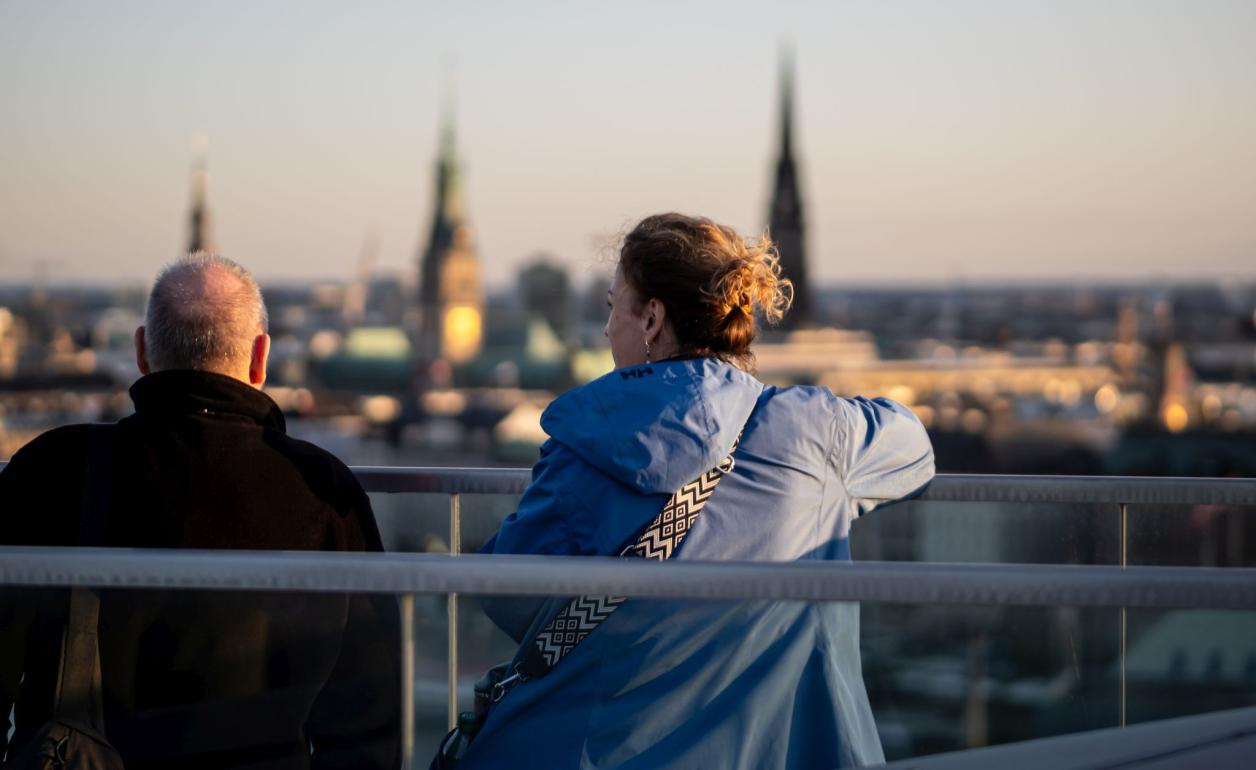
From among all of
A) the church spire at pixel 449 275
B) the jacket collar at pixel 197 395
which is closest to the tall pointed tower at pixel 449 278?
the church spire at pixel 449 275

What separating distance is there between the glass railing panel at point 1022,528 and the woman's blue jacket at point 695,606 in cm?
44

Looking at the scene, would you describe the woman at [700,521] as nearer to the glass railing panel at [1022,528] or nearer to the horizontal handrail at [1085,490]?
the glass railing panel at [1022,528]

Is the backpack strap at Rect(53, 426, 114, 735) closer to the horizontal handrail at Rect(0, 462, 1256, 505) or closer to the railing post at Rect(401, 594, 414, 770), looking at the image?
the railing post at Rect(401, 594, 414, 770)

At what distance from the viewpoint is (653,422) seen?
2182 mm

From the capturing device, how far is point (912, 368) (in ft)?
458

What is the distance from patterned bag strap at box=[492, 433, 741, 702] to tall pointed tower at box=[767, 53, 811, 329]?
136521mm

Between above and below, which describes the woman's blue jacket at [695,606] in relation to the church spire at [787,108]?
below

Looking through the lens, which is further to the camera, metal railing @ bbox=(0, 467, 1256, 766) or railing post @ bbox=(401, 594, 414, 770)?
railing post @ bbox=(401, 594, 414, 770)

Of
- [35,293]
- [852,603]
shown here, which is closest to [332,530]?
[852,603]

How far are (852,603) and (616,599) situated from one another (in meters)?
0.27

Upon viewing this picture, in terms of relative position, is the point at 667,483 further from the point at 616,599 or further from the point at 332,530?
the point at 332,530

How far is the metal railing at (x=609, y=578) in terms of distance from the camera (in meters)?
1.85

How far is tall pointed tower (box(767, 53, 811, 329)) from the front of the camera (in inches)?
5527

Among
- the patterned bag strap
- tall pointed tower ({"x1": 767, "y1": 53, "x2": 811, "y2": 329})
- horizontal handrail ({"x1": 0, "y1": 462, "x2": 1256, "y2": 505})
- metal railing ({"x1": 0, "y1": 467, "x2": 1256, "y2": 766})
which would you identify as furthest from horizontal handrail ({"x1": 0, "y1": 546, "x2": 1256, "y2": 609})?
tall pointed tower ({"x1": 767, "y1": 53, "x2": 811, "y2": 329})
